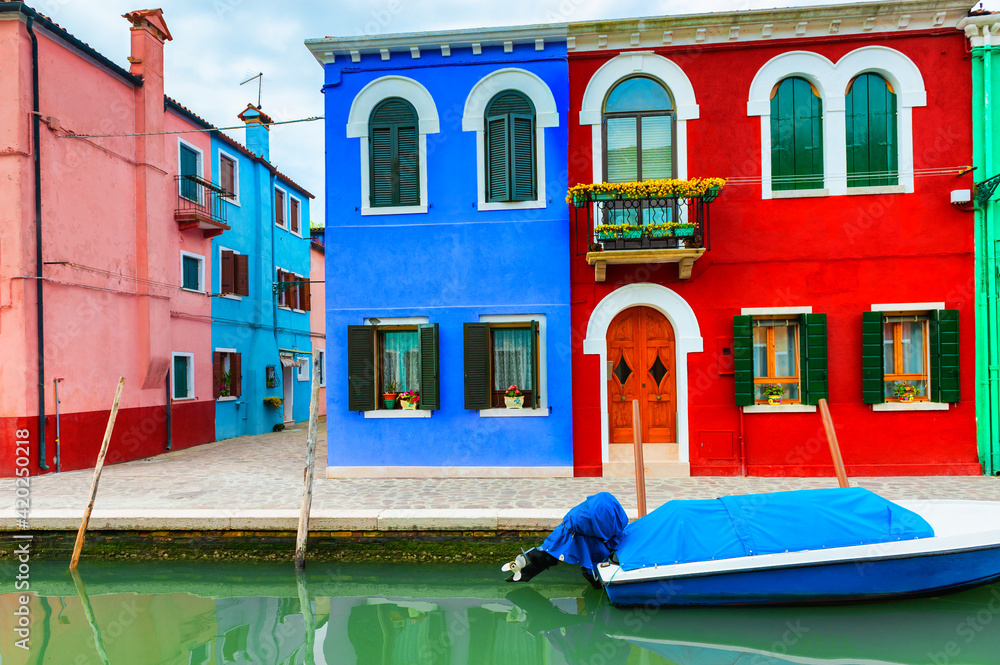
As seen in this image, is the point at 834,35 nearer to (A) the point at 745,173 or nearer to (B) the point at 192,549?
(A) the point at 745,173

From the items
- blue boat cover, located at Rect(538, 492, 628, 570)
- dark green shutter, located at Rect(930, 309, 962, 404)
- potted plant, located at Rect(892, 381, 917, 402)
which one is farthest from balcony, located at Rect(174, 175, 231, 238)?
dark green shutter, located at Rect(930, 309, 962, 404)

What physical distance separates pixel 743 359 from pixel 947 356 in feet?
9.88

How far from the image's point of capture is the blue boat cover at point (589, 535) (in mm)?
6383

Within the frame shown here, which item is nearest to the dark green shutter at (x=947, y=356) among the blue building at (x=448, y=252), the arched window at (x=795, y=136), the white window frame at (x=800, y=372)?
the white window frame at (x=800, y=372)

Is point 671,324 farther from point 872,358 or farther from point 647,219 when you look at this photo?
point 872,358

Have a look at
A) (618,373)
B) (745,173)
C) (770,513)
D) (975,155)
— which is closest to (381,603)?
(770,513)

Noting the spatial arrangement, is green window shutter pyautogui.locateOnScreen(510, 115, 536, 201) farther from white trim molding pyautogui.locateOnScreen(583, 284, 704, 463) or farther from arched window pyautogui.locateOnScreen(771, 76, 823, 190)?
arched window pyautogui.locateOnScreen(771, 76, 823, 190)

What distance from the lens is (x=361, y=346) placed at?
1033cm

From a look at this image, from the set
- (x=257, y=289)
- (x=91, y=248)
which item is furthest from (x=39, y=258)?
(x=257, y=289)

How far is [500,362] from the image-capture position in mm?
10375

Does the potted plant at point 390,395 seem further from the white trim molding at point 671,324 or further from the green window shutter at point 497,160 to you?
the green window shutter at point 497,160

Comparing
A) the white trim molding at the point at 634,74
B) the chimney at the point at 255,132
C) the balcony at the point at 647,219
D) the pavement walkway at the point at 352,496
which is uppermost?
the chimney at the point at 255,132

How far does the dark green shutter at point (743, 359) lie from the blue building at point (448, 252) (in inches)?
102

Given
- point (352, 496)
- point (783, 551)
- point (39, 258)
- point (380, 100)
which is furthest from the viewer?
point (39, 258)
